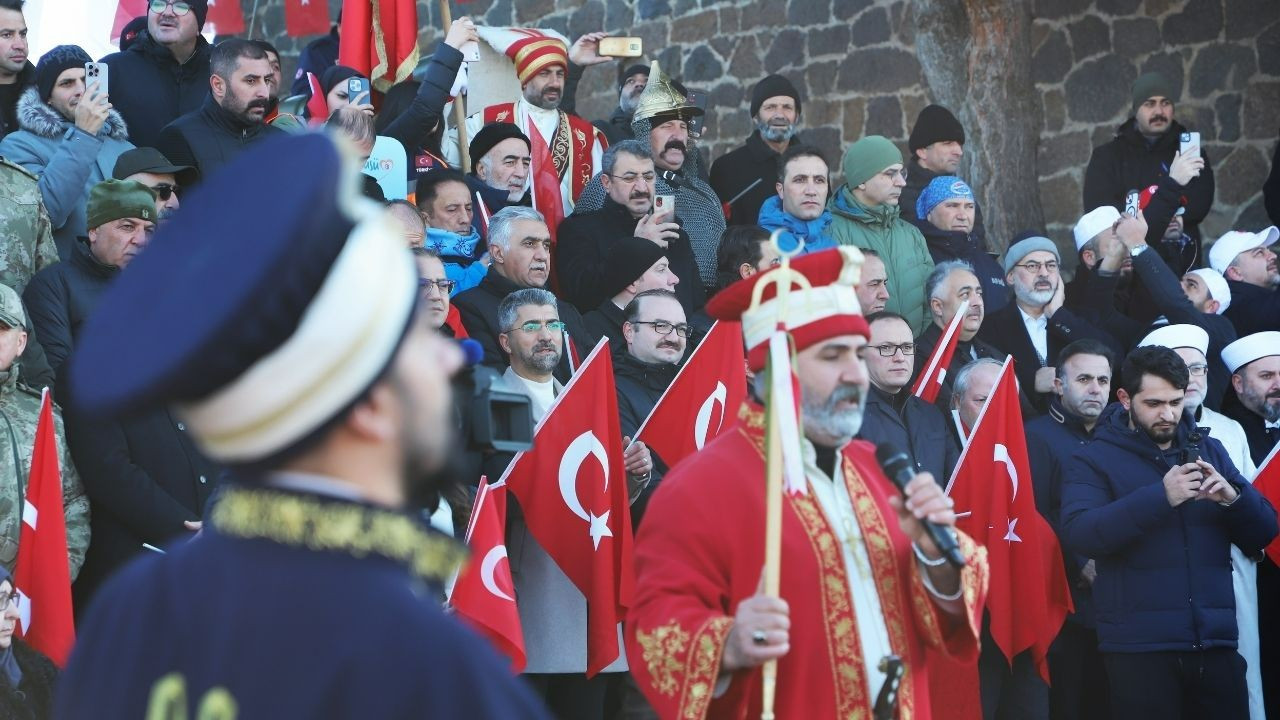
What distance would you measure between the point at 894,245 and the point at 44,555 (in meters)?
4.99

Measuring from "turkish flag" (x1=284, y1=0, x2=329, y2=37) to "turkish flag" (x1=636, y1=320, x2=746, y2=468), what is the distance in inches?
282

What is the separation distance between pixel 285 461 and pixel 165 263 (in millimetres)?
253

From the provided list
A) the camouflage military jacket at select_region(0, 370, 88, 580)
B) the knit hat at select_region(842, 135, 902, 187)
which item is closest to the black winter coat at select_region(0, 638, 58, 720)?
the camouflage military jacket at select_region(0, 370, 88, 580)

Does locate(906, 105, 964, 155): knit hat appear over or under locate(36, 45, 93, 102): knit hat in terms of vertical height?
under

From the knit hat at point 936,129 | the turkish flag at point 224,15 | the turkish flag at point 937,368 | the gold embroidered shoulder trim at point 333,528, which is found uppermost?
the turkish flag at point 224,15

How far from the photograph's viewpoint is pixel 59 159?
7094 millimetres

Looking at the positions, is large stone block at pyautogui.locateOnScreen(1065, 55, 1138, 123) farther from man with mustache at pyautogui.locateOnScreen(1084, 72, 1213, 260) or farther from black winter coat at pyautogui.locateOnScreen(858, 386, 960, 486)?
black winter coat at pyautogui.locateOnScreen(858, 386, 960, 486)

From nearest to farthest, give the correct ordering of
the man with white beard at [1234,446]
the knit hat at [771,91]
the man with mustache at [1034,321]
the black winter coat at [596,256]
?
the man with white beard at [1234,446] → the black winter coat at [596,256] → the man with mustache at [1034,321] → the knit hat at [771,91]

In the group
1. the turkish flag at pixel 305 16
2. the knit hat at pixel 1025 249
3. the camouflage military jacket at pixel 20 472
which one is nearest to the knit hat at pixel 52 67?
the camouflage military jacket at pixel 20 472

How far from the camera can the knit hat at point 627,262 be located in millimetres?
7805

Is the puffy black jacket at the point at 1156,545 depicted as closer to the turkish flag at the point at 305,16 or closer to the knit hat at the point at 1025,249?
the knit hat at the point at 1025,249

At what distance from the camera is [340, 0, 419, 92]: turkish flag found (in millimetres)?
9531

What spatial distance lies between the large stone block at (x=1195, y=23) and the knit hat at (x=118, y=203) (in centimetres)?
894

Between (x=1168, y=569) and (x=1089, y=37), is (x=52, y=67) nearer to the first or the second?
(x=1168, y=569)
